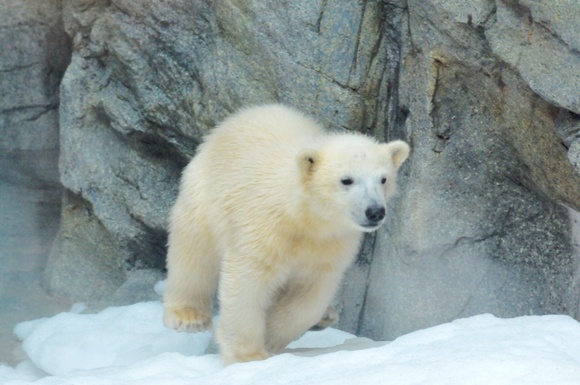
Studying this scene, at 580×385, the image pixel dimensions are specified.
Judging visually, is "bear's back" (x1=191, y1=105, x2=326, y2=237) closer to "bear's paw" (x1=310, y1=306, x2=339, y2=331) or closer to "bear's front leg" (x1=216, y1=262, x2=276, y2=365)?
"bear's front leg" (x1=216, y1=262, x2=276, y2=365)

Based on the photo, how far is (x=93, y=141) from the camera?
7.03 metres

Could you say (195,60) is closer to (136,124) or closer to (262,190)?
→ (136,124)

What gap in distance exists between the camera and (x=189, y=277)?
5.38m

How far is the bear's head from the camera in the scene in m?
4.45

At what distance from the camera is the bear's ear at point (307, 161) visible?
4.53 metres

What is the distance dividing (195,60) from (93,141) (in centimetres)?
120

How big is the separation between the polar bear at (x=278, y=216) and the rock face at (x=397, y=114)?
0.69 m

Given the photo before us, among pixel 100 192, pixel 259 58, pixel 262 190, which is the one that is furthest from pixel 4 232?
pixel 262 190

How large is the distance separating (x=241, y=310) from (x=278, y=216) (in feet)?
1.72

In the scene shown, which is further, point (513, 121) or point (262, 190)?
point (513, 121)

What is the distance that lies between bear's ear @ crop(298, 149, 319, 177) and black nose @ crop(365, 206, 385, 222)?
407mm

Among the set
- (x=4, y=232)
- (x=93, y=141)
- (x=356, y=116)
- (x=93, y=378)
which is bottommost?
(x=4, y=232)

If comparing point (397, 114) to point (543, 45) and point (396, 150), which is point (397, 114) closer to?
point (396, 150)

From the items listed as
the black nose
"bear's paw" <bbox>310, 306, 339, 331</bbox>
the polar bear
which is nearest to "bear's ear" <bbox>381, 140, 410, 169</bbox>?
the polar bear
